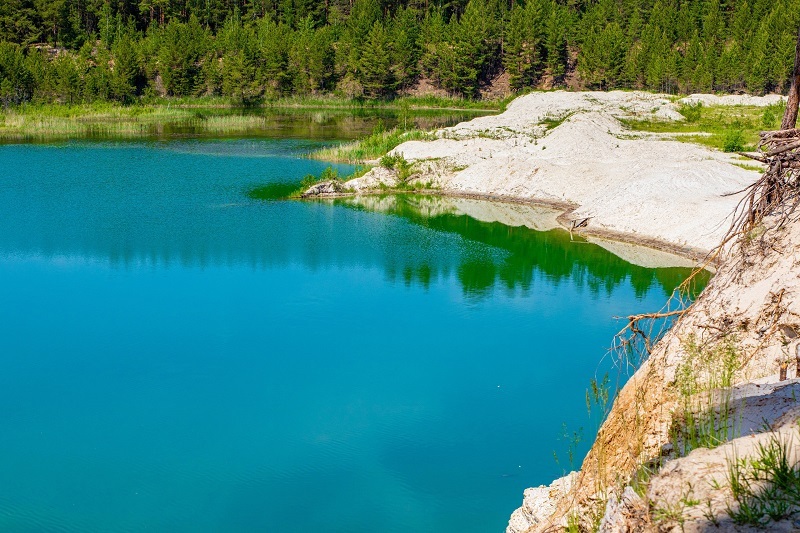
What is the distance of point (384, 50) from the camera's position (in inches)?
3708

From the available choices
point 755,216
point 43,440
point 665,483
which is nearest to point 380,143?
point 43,440

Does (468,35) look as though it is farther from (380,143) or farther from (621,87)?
(380,143)

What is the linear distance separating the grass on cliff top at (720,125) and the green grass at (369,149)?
48.0ft

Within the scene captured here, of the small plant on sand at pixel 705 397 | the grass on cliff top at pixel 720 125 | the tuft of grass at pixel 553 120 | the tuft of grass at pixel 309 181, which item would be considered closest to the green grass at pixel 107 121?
the tuft of grass at pixel 553 120

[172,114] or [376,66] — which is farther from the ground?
[376,66]

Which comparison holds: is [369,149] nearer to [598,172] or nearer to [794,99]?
[598,172]

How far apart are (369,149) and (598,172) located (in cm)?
1582

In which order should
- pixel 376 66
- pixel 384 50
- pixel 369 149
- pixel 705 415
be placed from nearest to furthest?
pixel 705 415 → pixel 369 149 → pixel 376 66 → pixel 384 50

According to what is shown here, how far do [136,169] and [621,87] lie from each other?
64.1m

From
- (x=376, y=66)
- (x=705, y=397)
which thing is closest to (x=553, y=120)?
(x=376, y=66)

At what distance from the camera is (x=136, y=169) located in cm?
4319

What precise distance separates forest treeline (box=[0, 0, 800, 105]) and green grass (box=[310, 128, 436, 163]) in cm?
3979

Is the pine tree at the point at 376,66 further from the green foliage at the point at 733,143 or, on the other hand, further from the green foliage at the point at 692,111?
the green foliage at the point at 733,143

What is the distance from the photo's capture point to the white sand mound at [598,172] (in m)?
28.3
